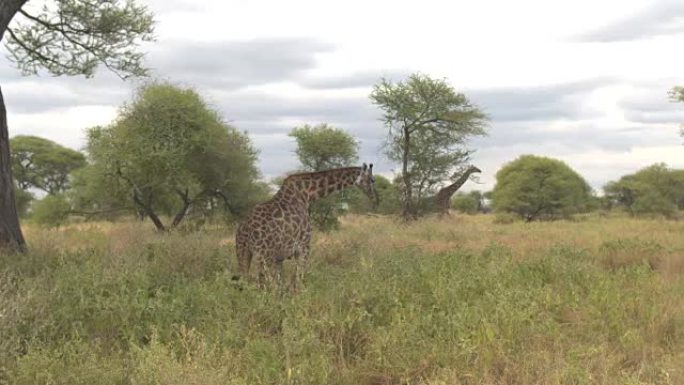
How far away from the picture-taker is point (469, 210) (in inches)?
2453

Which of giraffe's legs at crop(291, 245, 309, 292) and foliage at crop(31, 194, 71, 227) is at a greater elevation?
foliage at crop(31, 194, 71, 227)

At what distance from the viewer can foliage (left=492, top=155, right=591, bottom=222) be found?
39.1 meters

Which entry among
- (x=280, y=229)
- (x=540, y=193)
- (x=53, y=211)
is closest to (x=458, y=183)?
(x=540, y=193)

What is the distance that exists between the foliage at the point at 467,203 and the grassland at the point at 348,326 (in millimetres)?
51780

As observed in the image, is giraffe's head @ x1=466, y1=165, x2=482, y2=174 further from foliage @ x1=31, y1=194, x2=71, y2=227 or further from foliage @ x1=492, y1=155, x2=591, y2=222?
foliage @ x1=31, y1=194, x2=71, y2=227

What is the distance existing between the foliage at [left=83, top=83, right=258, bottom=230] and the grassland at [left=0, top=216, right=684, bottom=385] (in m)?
10.8

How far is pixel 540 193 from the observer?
3919 centimetres

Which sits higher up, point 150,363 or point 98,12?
point 98,12

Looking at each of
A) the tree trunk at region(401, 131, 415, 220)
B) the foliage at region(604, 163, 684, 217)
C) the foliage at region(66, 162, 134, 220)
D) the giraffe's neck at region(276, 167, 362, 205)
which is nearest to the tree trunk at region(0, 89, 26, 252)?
the giraffe's neck at region(276, 167, 362, 205)

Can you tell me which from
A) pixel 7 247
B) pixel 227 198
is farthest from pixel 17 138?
pixel 7 247

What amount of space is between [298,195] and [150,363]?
5.40 meters

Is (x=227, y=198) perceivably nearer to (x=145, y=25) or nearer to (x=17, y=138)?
(x=145, y=25)

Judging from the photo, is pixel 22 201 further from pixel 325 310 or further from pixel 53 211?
pixel 325 310

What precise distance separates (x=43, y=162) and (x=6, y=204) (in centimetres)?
3717
